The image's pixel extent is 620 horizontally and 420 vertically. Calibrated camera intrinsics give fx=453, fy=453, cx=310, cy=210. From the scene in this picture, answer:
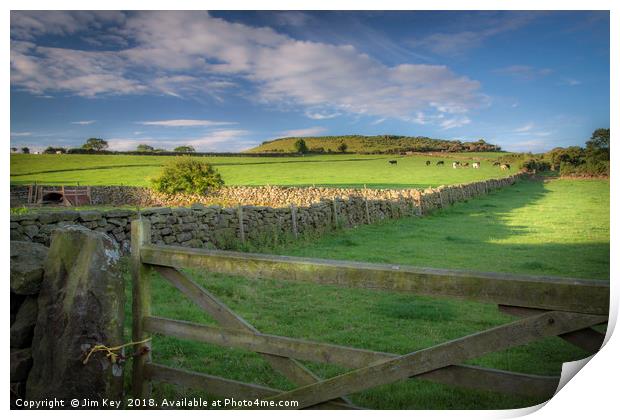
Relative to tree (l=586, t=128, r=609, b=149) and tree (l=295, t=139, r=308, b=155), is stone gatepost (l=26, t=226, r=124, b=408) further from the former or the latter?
tree (l=295, t=139, r=308, b=155)

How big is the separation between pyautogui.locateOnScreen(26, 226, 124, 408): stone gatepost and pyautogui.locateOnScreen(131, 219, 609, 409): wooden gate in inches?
9.0

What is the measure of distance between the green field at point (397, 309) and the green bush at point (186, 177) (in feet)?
26.5

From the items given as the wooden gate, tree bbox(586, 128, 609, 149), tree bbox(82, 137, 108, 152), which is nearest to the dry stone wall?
tree bbox(82, 137, 108, 152)

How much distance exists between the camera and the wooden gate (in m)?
2.38

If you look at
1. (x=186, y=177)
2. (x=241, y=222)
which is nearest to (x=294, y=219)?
(x=241, y=222)

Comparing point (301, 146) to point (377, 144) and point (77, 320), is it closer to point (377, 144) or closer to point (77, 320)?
point (377, 144)

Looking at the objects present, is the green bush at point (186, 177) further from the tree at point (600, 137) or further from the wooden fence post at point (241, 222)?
the tree at point (600, 137)

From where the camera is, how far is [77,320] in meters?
3.26

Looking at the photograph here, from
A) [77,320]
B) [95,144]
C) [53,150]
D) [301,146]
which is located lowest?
[77,320]

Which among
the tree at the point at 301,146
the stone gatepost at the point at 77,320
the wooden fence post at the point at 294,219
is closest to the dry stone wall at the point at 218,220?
the wooden fence post at the point at 294,219

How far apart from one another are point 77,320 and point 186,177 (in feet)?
57.5

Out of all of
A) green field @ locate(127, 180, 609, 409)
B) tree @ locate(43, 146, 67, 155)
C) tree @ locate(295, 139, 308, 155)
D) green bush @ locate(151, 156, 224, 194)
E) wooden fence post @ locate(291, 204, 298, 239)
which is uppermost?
tree @ locate(295, 139, 308, 155)

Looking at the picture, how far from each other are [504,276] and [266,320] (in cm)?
408
